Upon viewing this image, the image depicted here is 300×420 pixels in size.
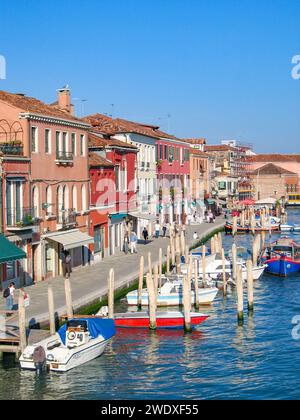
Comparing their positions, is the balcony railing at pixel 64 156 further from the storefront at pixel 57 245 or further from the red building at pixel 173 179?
the red building at pixel 173 179

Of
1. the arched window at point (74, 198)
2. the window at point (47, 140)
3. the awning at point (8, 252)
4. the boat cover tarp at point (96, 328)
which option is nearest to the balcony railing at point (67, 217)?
the arched window at point (74, 198)

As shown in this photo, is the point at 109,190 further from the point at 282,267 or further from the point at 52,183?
the point at 282,267

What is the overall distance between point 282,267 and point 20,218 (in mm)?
14418

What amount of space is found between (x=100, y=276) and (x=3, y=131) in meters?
7.45

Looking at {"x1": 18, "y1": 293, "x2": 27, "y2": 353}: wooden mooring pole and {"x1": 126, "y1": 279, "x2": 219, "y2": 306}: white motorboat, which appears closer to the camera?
{"x1": 18, "y1": 293, "x2": 27, "y2": 353}: wooden mooring pole

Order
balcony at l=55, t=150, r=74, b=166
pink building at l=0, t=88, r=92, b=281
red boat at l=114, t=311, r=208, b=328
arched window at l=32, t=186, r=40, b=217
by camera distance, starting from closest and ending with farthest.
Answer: red boat at l=114, t=311, r=208, b=328 → pink building at l=0, t=88, r=92, b=281 → arched window at l=32, t=186, r=40, b=217 → balcony at l=55, t=150, r=74, b=166

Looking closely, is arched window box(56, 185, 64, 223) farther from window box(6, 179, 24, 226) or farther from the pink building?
window box(6, 179, 24, 226)

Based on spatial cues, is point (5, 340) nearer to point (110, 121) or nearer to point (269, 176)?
point (110, 121)

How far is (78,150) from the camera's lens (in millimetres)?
34188

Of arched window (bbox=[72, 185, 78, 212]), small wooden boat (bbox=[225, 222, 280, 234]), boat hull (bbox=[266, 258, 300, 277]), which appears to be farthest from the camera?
small wooden boat (bbox=[225, 222, 280, 234])

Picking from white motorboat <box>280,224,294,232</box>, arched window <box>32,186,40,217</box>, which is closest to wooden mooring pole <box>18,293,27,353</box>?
arched window <box>32,186,40,217</box>

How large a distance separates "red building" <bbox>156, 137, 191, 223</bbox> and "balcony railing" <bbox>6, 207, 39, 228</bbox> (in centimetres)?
2648

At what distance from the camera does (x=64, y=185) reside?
107 feet

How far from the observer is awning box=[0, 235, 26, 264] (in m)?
24.6
